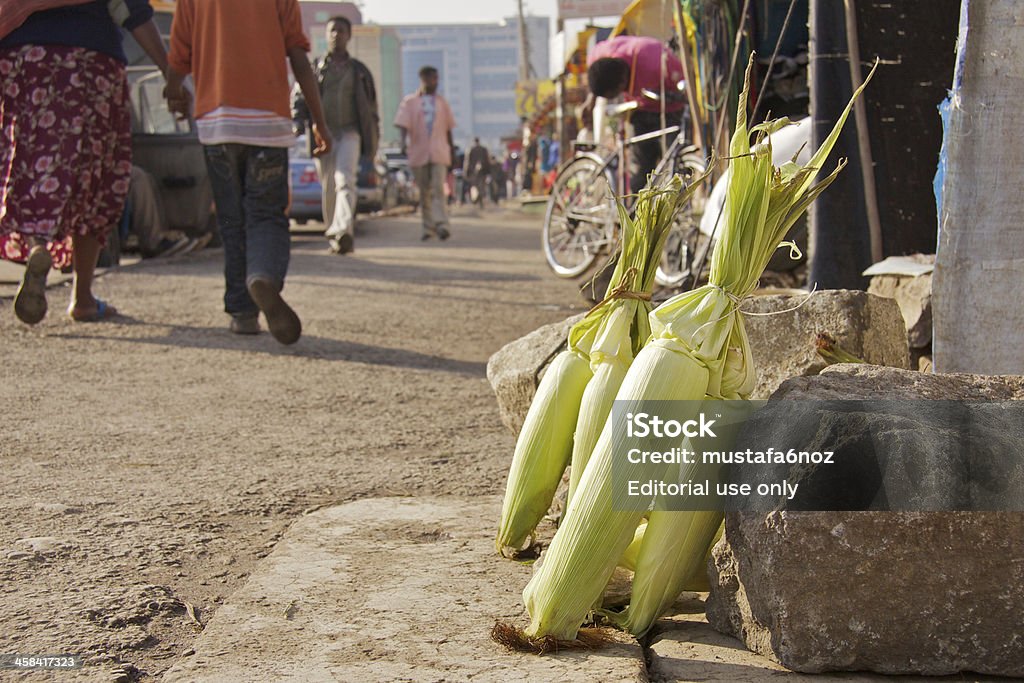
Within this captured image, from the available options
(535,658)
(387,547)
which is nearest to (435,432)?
(387,547)

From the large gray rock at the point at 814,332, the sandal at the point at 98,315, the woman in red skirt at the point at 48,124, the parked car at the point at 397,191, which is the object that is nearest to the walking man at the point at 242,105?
the woman in red skirt at the point at 48,124

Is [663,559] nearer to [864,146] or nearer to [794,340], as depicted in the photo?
[794,340]

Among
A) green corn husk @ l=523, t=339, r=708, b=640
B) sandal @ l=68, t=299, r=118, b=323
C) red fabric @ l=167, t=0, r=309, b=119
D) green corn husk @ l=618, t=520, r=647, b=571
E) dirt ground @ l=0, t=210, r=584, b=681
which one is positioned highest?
red fabric @ l=167, t=0, r=309, b=119

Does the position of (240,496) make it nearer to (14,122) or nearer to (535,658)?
(535,658)

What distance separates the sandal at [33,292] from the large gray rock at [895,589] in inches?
179

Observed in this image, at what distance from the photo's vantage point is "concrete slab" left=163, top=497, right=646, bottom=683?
7.04 ft

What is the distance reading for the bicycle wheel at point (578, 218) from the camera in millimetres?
8492

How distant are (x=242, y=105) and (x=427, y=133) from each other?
Answer: 743cm

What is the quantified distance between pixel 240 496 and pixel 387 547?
683 mm

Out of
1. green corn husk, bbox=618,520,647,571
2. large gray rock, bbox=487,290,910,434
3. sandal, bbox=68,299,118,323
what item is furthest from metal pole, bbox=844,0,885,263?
sandal, bbox=68,299,118,323

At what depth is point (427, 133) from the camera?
43.5ft

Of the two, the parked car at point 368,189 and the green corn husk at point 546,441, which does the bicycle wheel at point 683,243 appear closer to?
the green corn husk at point 546,441

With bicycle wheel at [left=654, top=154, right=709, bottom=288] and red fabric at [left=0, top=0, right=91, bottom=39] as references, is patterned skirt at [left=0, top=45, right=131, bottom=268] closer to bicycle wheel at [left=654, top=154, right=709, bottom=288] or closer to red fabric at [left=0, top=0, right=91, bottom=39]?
red fabric at [left=0, top=0, right=91, bottom=39]

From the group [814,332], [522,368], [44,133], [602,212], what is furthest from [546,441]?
[602,212]
